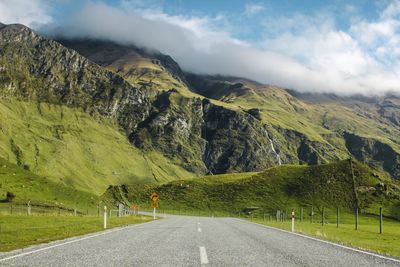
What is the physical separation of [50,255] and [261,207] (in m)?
109

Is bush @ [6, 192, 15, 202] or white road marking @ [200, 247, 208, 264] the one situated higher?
white road marking @ [200, 247, 208, 264]

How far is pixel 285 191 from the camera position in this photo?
131 meters

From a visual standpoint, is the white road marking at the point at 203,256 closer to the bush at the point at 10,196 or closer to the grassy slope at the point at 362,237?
the grassy slope at the point at 362,237

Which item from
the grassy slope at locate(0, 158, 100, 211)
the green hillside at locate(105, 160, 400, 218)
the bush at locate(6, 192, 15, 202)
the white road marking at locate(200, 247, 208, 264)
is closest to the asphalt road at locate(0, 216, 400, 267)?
the white road marking at locate(200, 247, 208, 264)

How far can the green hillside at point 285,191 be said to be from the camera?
4746 inches

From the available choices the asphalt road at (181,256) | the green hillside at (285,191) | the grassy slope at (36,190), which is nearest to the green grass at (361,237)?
the asphalt road at (181,256)

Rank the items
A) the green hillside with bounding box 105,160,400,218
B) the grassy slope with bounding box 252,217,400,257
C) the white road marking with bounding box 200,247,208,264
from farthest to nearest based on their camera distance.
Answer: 1. the green hillside with bounding box 105,160,400,218
2. the grassy slope with bounding box 252,217,400,257
3. the white road marking with bounding box 200,247,208,264

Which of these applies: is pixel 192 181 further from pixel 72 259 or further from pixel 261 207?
pixel 72 259

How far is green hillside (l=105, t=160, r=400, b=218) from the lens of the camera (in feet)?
395

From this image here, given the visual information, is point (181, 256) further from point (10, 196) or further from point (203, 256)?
point (10, 196)

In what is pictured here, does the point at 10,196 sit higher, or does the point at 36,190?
the point at 36,190

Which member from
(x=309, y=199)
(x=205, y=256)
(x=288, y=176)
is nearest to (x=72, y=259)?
(x=205, y=256)

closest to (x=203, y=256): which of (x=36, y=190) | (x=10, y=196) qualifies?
(x=10, y=196)

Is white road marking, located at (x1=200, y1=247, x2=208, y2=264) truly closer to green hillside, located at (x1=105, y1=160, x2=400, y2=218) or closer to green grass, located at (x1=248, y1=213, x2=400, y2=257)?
green grass, located at (x1=248, y1=213, x2=400, y2=257)
